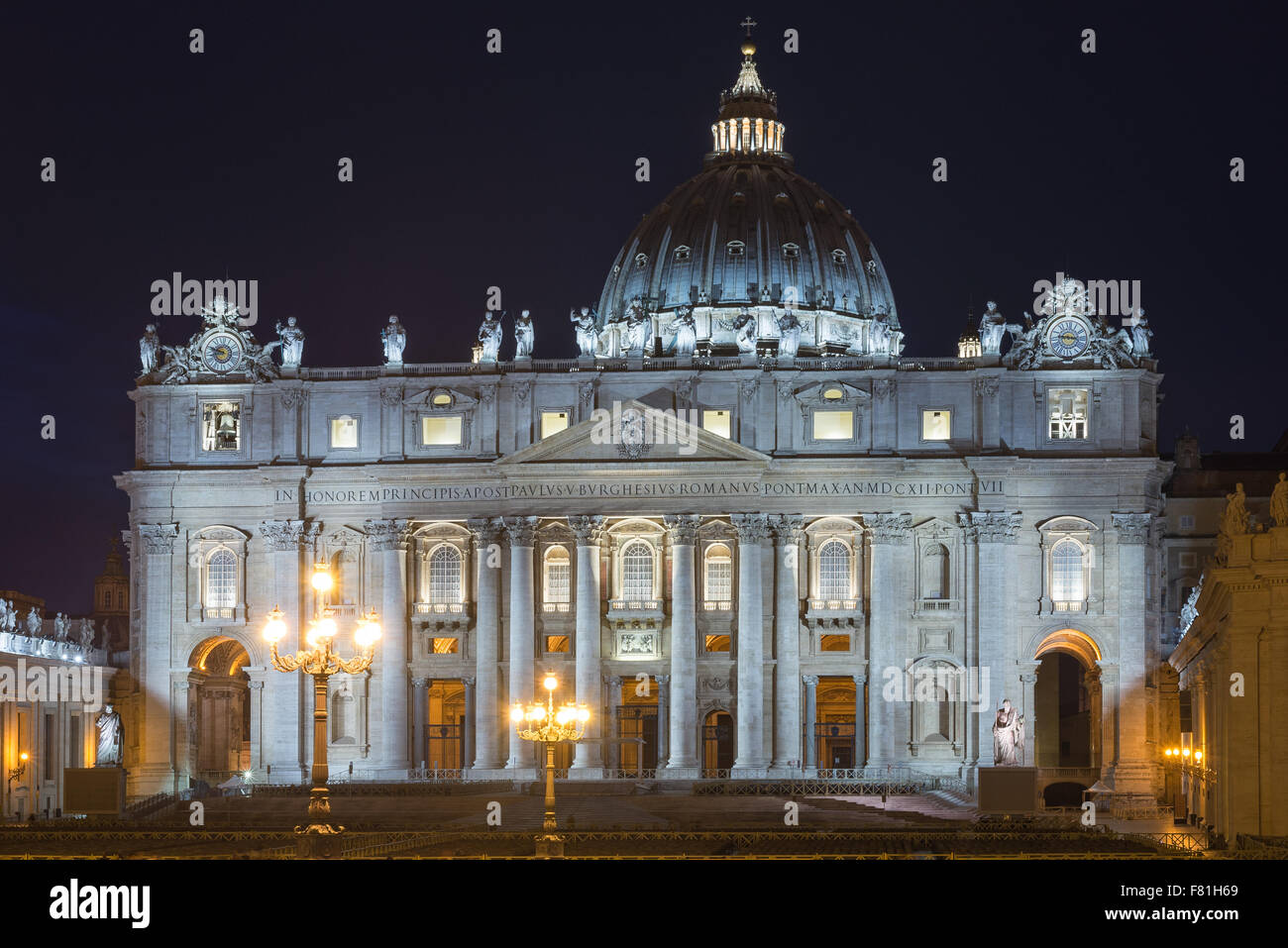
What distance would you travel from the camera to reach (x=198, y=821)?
87125 mm

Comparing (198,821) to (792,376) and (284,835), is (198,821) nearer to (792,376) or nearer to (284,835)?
(284,835)

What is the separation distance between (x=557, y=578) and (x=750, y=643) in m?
9.65

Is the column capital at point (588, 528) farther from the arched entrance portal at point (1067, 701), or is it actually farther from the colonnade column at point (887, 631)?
the arched entrance portal at point (1067, 701)

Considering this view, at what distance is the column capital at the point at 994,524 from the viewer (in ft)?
343

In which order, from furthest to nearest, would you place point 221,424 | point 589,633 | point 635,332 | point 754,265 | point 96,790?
point 754,265 → point 221,424 → point 635,332 → point 589,633 → point 96,790

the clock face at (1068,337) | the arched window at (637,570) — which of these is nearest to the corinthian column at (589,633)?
the arched window at (637,570)

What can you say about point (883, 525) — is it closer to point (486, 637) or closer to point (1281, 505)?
point (486, 637)

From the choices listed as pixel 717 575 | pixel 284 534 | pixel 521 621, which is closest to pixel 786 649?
pixel 717 575

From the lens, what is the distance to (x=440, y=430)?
109 meters

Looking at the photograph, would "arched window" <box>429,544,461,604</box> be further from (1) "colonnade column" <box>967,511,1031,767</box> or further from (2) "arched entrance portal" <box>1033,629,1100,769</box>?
(2) "arched entrance portal" <box>1033,629,1100,769</box>

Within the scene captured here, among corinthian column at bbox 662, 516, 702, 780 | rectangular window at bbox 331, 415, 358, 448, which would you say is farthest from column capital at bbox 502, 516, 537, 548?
rectangular window at bbox 331, 415, 358, 448
